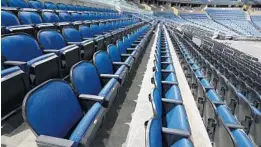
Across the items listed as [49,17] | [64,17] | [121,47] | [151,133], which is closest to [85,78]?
[151,133]

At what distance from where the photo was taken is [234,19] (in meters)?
19.6

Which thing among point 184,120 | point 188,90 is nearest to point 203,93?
point 188,90

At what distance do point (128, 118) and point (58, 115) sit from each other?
473 millimetres

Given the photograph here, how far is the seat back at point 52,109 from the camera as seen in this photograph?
68cm

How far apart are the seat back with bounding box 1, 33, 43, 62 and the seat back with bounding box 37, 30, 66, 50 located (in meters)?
0.13

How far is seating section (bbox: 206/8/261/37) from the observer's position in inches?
664

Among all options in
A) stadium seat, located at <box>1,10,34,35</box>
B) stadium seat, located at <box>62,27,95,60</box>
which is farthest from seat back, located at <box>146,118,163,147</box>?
stadium seat, located at <box>1,10,34,35</box>

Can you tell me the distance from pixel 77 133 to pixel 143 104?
0.68m

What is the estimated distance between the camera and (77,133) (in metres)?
0.72

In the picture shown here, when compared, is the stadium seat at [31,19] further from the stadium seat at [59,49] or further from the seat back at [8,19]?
the stadium seat at [59,49]

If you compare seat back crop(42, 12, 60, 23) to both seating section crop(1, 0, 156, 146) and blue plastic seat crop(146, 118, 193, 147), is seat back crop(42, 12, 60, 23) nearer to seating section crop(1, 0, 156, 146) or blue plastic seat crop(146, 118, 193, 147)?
seating section crop(1, 0, 156, 146)

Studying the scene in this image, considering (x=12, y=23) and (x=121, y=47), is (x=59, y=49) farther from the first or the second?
(x=121, y=47)

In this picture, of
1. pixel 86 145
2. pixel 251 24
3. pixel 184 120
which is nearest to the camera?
pixel 86 145

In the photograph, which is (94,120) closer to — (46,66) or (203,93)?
(46,66)
